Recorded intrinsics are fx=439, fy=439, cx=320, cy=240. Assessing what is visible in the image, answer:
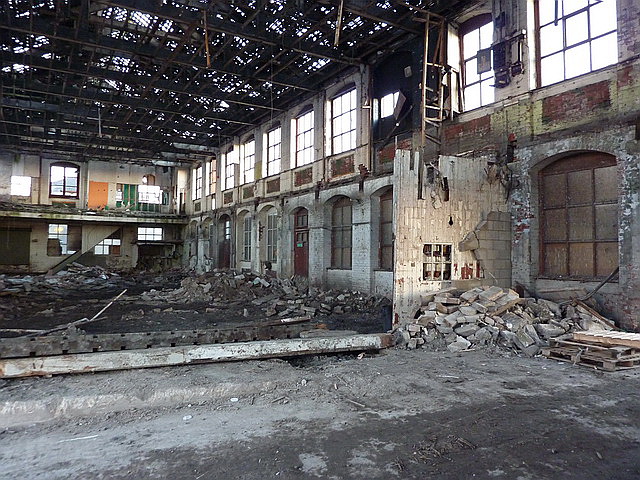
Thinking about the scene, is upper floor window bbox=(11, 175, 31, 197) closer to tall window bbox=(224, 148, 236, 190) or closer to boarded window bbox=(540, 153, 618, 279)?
tall window bbox=(224, 148, 236, 190)

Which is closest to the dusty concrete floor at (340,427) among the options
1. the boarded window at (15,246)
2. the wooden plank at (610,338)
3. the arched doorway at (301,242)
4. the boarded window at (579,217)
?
the wooden plank at (610,338)

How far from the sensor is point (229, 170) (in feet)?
76.1

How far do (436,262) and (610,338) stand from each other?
328 cm

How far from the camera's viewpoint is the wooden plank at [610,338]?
256 inches

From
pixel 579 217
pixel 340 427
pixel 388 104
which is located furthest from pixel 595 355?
pixel 388 104

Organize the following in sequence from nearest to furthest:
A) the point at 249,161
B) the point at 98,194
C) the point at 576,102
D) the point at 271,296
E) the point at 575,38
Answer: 1. the point at 576,102
2. the point at 575,38
3. the point at 271,296
4. the point at 249,161
5. the point at 98,194

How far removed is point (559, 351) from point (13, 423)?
23.2 feet

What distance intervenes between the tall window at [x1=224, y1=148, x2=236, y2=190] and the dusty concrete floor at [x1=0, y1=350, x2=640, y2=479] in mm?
17769

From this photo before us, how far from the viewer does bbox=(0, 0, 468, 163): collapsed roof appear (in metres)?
10.7

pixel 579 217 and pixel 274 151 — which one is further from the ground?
pixel 274 151

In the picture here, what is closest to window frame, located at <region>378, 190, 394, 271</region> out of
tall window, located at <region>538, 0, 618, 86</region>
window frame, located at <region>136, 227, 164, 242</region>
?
tall window, located at <region>538, 0, 618, 86</region>

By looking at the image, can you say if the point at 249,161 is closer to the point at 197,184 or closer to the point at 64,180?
the point at 197,184

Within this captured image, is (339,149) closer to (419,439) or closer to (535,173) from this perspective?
(535,173)

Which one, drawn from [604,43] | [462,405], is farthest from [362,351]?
[604,43]
